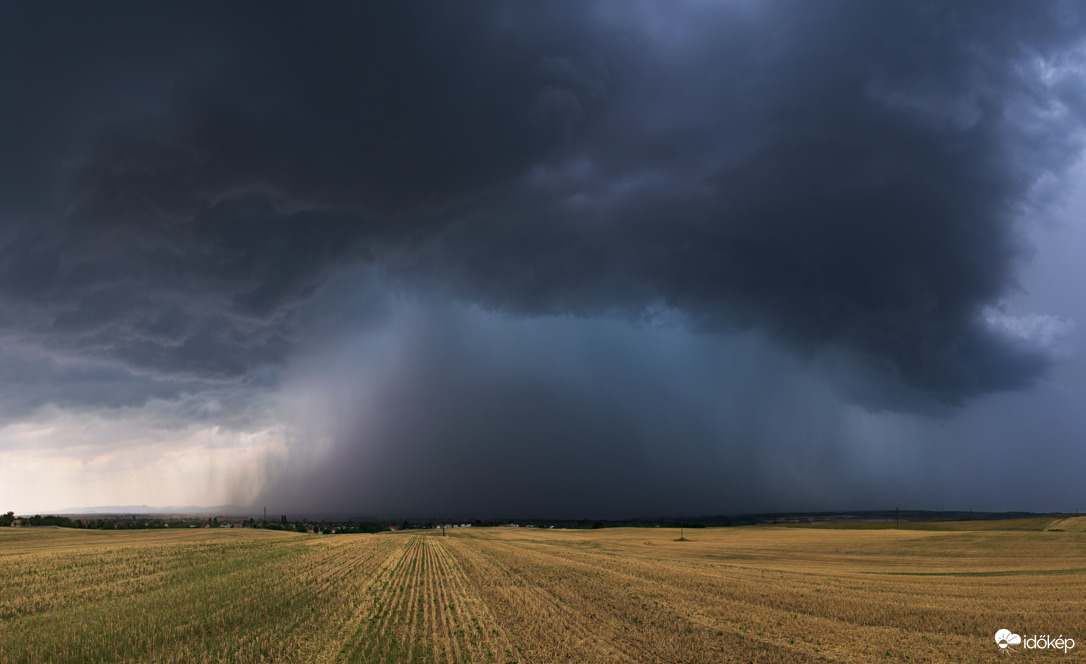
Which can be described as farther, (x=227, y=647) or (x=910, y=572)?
(x=910, y=572)

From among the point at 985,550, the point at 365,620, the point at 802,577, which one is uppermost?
the point at 365,620

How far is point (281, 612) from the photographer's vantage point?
27000mm

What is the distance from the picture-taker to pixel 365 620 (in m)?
25.9

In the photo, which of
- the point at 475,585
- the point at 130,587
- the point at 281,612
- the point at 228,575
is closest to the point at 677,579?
the point at 475,585

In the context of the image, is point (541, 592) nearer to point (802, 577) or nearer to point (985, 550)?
point (802, 577)

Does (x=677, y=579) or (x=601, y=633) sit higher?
(x=601, y=633)

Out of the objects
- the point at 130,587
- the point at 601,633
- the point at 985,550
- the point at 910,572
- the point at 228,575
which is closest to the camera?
the point at 601,633

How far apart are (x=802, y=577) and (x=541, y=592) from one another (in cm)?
2388

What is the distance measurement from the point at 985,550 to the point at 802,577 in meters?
46.8

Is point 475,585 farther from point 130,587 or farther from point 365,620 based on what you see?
point 130,587

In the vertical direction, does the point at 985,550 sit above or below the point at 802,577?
below

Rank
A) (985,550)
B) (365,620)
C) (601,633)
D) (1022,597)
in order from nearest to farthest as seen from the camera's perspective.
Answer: (601,633) < (365,620) < (1022,597) < (985,550)

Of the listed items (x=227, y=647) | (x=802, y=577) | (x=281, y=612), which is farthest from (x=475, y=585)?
(x=802, y=577)

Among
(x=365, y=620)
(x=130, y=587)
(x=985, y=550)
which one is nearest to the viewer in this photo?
(x=365, y=620)
